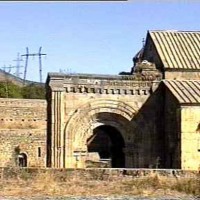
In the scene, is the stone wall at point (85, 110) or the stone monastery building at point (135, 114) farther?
the stone wall at point (85, 110)

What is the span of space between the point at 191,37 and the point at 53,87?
8545 millimetres

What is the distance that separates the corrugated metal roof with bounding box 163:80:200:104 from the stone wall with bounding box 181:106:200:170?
368mm

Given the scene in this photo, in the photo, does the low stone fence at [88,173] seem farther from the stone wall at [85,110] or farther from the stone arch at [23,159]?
the stone arch at [23,159]

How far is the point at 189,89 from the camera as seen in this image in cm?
2097

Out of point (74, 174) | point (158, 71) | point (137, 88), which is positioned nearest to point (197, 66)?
point (158, 71)

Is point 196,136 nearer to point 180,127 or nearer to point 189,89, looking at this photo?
point 180,127

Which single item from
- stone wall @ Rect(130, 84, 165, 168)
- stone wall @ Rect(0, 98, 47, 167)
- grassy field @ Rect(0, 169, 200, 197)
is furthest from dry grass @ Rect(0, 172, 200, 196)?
stone wall @ Rect(0, 98, 47, 167)

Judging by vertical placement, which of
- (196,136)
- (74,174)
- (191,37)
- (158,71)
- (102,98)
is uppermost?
(191,37)

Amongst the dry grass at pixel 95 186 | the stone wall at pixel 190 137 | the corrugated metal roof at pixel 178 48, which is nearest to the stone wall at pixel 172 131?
the stone wall at pixel 190 137

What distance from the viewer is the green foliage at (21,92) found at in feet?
169

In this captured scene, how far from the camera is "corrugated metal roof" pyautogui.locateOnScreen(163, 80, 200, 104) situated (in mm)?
19625

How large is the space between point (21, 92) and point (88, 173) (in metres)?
40.7

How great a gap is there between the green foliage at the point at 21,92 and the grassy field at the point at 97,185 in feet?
116

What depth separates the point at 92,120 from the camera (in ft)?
67.9
